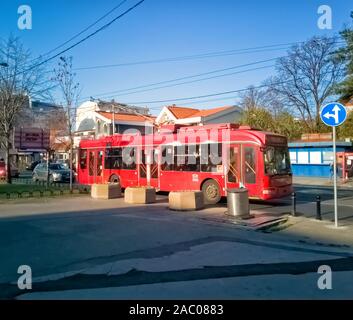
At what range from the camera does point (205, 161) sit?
55.8 ft

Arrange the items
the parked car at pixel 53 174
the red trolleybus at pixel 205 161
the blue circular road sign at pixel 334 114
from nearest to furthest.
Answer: the blue circular road sign at pixel 334 114, the red trolleybus at pixel 205 161, the parked car at pixel 53 174

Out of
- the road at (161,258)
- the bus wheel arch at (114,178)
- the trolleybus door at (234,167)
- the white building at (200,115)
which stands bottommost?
the road at (161,258)

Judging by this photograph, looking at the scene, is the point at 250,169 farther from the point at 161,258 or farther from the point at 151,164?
the point at 161,258

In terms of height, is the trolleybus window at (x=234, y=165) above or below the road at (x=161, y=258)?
above

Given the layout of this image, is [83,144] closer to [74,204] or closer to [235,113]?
→ [74,204]

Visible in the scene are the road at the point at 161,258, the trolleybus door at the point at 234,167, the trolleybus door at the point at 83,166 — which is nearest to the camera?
the road at the point at 161,258

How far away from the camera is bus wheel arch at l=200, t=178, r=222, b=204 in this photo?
1650 centimetres

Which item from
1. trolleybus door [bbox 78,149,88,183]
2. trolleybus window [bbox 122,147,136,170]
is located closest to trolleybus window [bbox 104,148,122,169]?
trolleybus window [bbox 122,147,136,170]

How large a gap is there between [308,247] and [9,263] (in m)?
6.39

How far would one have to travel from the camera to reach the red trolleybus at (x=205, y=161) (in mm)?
15250

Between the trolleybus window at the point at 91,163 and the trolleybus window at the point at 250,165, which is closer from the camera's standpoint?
the trolleybus window at the point at 250,165

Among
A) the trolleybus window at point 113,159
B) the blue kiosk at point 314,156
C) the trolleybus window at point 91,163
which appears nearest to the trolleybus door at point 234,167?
the trolleybus window at point 113,159

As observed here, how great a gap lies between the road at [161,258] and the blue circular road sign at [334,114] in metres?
3.11

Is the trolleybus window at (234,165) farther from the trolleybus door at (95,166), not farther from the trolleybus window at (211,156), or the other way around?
the trolleybus door at (95,166)
